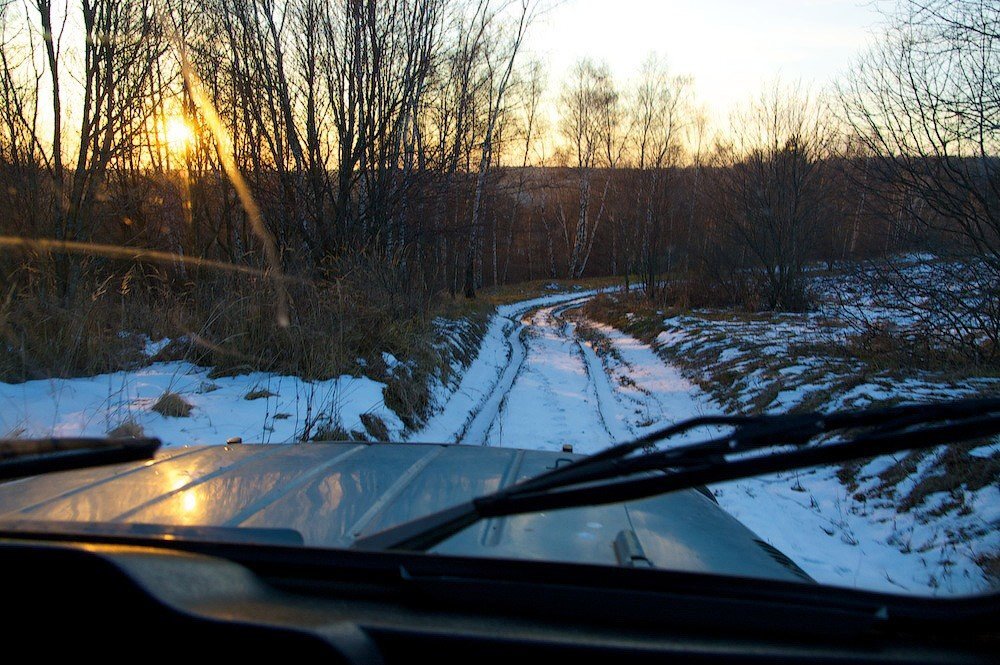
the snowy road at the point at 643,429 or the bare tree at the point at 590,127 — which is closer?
the snowy road at the point at 643,429

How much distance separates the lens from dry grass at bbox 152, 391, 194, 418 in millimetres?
5863

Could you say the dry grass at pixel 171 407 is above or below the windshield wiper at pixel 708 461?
below

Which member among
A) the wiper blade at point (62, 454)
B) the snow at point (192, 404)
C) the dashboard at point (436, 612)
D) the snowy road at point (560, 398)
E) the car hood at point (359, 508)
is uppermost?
the wiper blade at point (62, 454)

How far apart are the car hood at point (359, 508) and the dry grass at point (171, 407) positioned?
3125 mm

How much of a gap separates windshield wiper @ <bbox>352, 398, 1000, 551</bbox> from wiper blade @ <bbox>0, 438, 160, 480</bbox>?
1207 millimetres

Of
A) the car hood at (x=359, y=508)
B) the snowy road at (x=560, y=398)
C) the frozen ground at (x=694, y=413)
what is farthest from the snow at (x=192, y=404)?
the car hood at (x=359, y=508)

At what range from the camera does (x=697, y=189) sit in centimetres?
3534

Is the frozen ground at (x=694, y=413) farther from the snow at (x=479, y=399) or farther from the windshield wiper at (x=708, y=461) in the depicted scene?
the windshield wiper at (x=708, y=461)

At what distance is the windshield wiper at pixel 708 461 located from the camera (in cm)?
156

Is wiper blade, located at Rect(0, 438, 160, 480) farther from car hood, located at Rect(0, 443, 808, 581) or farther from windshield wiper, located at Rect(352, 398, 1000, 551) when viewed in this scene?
windshield wiper, located at Rect(352, 398, 1000, 551)

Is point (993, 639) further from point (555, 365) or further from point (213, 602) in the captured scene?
point (555, 365)

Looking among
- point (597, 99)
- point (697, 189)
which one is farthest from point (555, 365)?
point (597, 99)

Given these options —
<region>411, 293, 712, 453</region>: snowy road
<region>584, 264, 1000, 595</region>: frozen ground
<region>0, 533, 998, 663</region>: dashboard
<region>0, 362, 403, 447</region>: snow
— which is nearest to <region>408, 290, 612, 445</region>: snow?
<region>411, 293, 712, 453</region>: snowy road

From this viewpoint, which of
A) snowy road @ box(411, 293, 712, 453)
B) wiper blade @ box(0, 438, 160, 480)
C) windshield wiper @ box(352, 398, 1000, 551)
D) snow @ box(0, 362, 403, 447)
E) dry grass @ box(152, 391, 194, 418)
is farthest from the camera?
snowy road @ box(411, 293, 712, 453)
